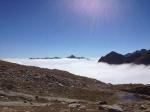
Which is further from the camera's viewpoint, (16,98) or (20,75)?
(20,75)

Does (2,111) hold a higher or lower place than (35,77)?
lower

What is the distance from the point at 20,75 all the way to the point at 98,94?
46.5 feet

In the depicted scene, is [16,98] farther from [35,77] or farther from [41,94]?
[35,77]

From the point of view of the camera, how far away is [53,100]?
3881 centimetres

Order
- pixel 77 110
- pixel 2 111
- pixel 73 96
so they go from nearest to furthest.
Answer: pixel 2 111, pixel 77 110, pixel 73 96

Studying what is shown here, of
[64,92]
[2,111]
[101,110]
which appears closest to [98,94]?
[64,92]

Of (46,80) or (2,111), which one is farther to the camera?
(46,80)

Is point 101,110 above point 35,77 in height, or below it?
below

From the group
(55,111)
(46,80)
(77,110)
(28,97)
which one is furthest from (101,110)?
(46,80)

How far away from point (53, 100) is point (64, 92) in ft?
27.8

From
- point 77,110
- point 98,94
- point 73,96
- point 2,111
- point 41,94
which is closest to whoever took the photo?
point 2,111

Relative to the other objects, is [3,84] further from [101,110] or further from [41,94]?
[101,110]

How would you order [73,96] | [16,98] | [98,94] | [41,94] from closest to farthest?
[16,98] < [41,94] < [73,96] < [98,94]

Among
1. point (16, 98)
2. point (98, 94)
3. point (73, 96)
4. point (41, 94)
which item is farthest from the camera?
point (98, 94)
